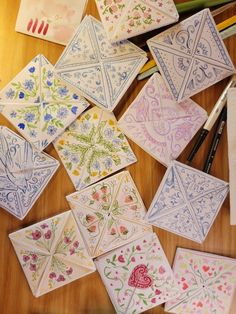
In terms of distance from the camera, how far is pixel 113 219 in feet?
2.57

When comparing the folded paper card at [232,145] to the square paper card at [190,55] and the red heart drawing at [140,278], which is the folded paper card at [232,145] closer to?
the square paper card at [190,55]

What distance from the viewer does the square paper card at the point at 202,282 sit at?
80 centimetres

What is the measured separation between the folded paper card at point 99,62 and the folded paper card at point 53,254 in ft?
0.82

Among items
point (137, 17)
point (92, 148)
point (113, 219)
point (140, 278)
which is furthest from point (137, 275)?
point (137, 17)

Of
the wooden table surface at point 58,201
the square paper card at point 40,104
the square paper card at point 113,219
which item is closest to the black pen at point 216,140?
the wooden table surface at point 58,201

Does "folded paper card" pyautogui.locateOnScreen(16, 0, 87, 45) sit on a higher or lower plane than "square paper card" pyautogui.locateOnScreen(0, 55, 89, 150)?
higher

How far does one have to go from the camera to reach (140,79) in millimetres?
782

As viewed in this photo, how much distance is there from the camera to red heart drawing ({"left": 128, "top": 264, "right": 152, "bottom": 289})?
0.79m

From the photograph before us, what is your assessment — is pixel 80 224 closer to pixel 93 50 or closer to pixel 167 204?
pixel 167 204

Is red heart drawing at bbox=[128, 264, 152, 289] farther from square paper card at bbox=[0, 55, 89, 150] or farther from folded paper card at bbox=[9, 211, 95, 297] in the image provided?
square paper card at bbox=[0, 55, 89, 150]

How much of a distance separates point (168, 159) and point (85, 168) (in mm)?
167

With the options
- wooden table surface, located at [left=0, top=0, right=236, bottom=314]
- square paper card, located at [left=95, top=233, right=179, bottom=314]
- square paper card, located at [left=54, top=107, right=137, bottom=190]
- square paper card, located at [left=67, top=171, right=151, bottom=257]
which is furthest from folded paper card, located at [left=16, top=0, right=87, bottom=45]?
square paper card, located at [left=95, top=233, right=179, bottom=314]

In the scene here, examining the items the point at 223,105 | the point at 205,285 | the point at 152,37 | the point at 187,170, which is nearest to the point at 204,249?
the point at 205,285

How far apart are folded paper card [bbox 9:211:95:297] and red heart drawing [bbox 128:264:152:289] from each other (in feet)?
0.28
